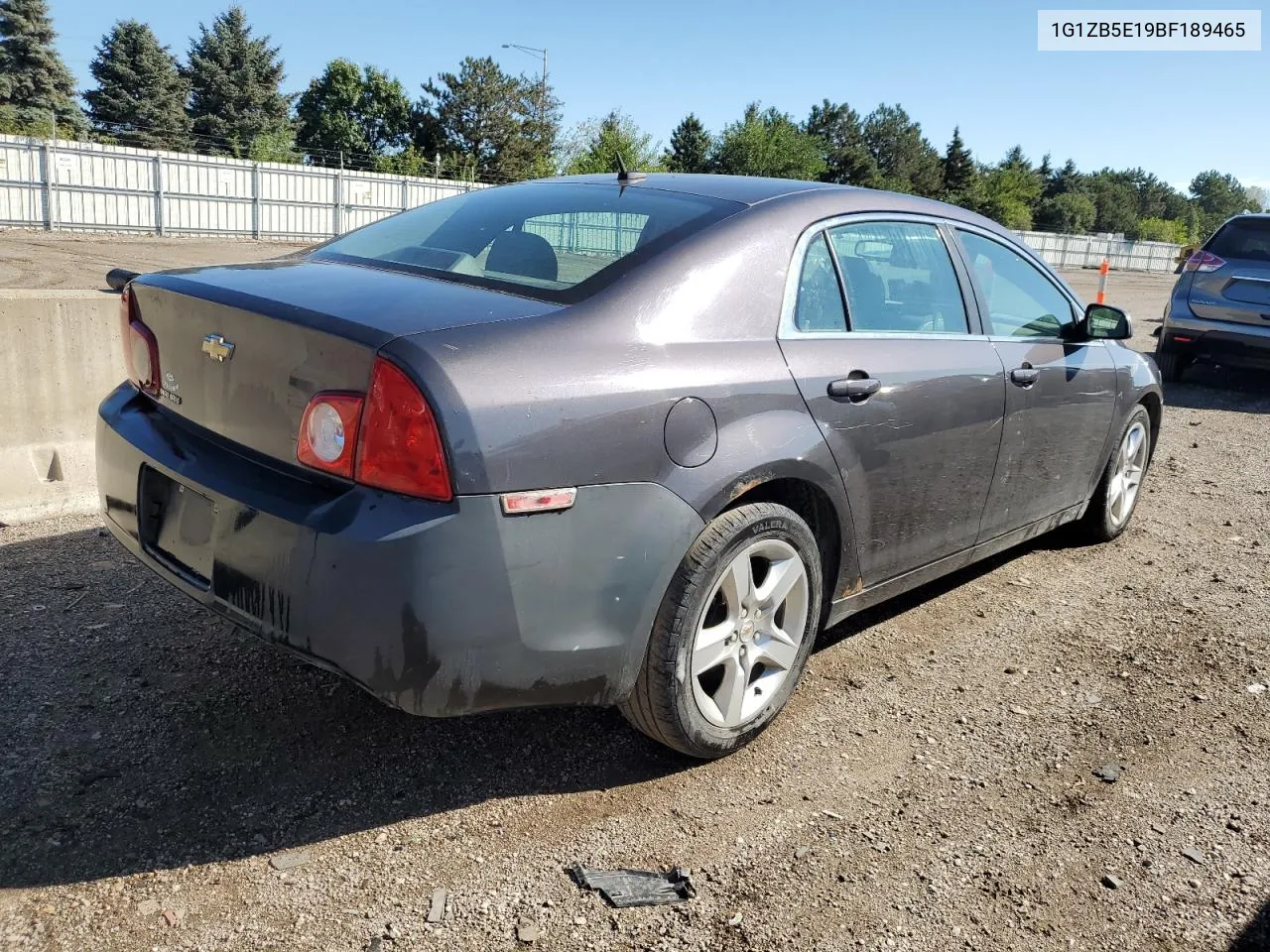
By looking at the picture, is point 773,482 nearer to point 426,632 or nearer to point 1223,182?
point 426,632

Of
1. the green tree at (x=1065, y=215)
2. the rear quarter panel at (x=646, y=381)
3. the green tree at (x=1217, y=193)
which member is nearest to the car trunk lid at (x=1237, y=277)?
the rear quarter panel at (x=646, y=381)

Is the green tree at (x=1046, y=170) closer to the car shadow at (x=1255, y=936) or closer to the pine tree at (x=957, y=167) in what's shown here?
the pine tree at (x=957, y=167)

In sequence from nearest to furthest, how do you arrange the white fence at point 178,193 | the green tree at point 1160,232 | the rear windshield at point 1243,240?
the rear windshield at point 1243,240 < the white fence at point 178,193 < the green tree at point 1160,232

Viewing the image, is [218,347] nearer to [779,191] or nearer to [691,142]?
[779,191]

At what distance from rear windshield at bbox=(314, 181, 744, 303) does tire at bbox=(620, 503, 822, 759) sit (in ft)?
2.53

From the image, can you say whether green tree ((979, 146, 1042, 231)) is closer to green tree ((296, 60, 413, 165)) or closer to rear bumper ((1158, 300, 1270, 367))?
green tree ((296, 60, 413, 165))

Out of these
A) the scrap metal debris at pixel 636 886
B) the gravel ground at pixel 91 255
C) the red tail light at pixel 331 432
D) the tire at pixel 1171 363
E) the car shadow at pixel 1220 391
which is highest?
the red tail light at pixel 331 432

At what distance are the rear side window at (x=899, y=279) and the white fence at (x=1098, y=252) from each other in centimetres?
4850

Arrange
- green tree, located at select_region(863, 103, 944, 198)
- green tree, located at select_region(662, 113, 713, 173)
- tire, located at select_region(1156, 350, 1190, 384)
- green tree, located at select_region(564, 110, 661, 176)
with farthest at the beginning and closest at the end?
green tree, located at select_region(863, 103, 944, 198) → green tree, located at select_region(662, 113, 713, 173) → green tree, located at select_region(564, 110, 661, 176) → tire, located at select_region(1156, 350, 1190, 384)

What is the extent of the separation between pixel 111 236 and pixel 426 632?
88.6 ft

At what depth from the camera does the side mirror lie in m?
4.43

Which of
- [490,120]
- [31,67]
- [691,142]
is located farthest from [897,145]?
[31,67]

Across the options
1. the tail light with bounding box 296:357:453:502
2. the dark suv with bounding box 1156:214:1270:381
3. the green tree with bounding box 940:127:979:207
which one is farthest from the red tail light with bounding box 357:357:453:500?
the green tree with bounding box 940:127:979:207

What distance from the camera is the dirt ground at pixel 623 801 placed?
2.34 m
